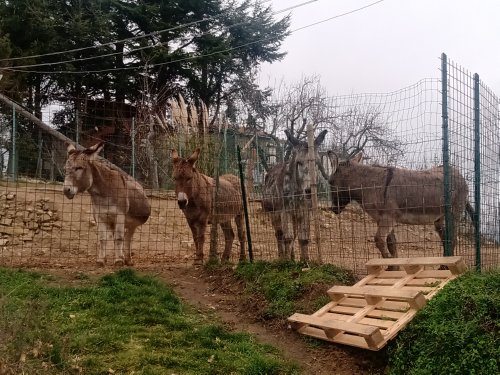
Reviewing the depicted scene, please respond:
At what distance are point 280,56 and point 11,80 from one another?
13.0 metres

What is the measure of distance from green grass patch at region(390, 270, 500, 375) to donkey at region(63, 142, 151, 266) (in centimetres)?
571

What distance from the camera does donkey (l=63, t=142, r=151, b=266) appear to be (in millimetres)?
8617

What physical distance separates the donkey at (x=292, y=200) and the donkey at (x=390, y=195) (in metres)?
0.57

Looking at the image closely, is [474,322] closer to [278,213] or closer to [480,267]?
[480,267]

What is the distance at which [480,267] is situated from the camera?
626 cm

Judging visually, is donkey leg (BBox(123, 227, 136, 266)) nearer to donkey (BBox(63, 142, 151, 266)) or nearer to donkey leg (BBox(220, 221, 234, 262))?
donkey (BBox(63, 142, 151, 266))

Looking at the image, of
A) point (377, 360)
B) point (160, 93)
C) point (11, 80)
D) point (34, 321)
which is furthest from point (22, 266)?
point (160, 93)

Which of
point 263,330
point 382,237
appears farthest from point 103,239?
point 382,237

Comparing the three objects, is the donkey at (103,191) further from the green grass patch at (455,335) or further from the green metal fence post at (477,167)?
the green metal fence post at (477,167)

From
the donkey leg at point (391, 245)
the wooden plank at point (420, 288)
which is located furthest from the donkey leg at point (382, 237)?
the wooden plank at point (420, 288)

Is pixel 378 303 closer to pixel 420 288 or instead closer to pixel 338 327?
pixel 420 288

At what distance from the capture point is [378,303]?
5238 mm

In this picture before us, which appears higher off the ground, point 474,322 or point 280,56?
point 280,56

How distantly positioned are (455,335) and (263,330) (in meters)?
2.39
